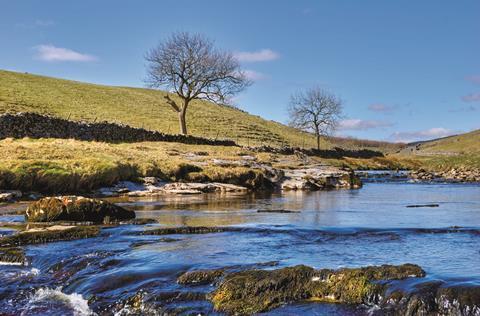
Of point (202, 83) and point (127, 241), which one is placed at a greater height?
point (202, 83)

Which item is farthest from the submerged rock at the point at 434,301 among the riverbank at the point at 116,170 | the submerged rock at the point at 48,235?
the riverbank at the point at 116,170

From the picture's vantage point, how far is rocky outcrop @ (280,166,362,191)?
34656 millimetres

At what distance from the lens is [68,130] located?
4288cm

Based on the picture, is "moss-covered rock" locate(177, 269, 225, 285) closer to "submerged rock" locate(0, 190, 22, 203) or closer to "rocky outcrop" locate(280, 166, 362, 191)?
"submerged rock" locate(0, 190, 22, 203)

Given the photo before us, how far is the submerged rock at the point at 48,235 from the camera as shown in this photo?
12.5m

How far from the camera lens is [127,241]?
1267 centimetres

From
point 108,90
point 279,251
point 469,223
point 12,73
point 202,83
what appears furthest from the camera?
point 108,90

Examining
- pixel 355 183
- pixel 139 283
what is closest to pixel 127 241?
pixel 139 283

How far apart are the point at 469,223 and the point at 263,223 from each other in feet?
20.7

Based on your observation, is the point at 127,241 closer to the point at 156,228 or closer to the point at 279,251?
the point at 156,228

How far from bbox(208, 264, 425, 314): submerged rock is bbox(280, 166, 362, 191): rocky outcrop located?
2563 centimetres

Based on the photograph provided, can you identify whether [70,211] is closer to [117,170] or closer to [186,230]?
[186,230]

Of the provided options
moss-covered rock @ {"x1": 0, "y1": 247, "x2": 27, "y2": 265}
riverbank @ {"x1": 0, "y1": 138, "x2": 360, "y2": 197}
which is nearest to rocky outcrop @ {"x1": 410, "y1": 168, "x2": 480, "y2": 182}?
riverbank @ {"x1": 0, "y1": 138, "x2": 360, "y2": 197}

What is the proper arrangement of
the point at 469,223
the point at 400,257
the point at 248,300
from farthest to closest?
the point at 469,223 < the point at 400,257 < the point at 248,300
